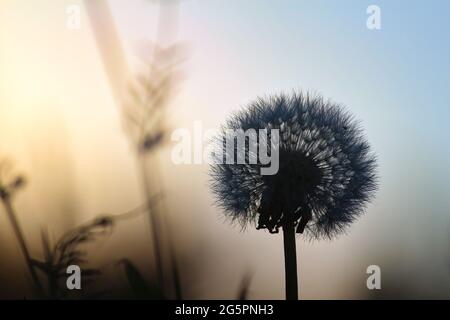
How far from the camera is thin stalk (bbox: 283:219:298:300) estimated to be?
270 centimetres

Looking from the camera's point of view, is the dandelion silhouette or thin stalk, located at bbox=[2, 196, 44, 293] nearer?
thin stalk, located at bbox=[2, 196, 44, 293]

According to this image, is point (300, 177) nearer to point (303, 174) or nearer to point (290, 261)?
point (303, 174)

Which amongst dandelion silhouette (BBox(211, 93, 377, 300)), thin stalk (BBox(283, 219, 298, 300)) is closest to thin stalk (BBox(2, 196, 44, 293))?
dandelion silhouette (BBox(211, 93, 377, 300))

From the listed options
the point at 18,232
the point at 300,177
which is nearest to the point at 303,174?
the point at 300,177

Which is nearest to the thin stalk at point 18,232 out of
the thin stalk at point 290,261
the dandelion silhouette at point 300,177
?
the dandelion silhouette at point 300,177

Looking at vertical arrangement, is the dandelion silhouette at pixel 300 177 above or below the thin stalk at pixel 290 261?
above

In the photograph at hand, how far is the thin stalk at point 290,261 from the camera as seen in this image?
2697 millimetres

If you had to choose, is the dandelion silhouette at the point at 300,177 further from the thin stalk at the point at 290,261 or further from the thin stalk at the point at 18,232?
the thin stalk at the point at 18,232

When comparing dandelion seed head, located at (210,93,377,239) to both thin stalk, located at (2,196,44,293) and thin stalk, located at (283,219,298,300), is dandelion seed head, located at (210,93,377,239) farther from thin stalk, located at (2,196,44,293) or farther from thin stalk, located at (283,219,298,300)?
thin stalk, located at (2,196,44,293)

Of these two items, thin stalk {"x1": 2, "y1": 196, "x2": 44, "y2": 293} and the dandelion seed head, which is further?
the dandelion seed head

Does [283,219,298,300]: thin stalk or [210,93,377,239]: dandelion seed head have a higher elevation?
[210,93,377,239]: dandelion seed head

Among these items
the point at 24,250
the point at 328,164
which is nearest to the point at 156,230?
the point at 24,250
